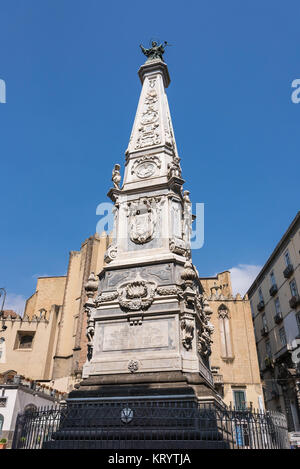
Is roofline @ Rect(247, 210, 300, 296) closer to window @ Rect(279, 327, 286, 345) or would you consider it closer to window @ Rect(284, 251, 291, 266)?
window @ Rect(284, 251, 291, 266)

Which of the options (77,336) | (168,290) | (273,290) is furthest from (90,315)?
(273,290)

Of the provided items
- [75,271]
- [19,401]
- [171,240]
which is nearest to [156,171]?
[171,240]

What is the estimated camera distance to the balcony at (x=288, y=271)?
31.4 metres

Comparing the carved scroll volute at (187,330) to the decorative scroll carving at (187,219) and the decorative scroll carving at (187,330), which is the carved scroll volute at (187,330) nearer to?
the decorative scroll carving at (187,330)

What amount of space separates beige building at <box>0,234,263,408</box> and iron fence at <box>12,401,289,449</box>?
22.2 metres

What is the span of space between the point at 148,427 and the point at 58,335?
35.4 metres

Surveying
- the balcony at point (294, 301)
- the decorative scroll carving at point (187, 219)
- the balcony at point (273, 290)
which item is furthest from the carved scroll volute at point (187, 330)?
the balcony at point (273, 290)

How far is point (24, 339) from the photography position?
43.2 meters

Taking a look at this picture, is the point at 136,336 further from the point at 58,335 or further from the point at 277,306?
the point at 58,335

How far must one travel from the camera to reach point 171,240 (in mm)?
12258

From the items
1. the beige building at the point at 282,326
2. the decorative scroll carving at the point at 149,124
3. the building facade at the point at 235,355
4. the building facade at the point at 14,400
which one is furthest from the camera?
the building facade at the point at 235,355

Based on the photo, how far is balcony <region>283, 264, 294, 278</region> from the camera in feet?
103
